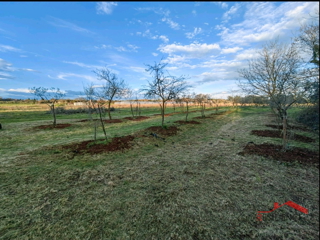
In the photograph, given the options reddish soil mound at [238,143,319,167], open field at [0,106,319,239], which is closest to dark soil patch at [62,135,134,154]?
open field at [0,106,319,239]

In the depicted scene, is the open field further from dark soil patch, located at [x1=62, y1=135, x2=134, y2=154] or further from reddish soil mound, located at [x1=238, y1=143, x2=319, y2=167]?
dark soil patch, located at [x1=62, y1=135, x2=134, y2=154]

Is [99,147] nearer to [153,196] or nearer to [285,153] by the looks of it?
[153,196]

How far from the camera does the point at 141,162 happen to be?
19.4 feet

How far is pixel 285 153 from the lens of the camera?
639cm

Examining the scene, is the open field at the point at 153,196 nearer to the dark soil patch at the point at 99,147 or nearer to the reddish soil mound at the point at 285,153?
the reddish soil mound at the point at 285,153

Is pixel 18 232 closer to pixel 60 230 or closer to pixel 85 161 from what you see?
pixel 60 230

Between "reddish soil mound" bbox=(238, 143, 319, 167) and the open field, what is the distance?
0.50 m

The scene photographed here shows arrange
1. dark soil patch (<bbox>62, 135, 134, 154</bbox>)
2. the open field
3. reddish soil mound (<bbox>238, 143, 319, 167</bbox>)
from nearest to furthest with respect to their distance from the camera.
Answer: the open field, reddish soil mound (<bbox>238, 143, 319, 167</bbox>), dark soil patch (<bbox>62, 135, 134, 154</bbox>)

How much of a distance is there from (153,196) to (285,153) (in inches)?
253

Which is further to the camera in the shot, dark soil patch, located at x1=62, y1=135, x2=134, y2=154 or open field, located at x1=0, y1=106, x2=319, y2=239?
dark soil patch, located at x1=62, y1=135, x2=134, y2=154

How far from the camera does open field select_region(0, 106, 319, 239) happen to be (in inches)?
107

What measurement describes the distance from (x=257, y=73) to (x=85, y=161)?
30.0ft

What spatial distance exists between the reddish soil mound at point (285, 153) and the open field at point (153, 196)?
50 centimetres

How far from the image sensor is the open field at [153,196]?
107 inches
